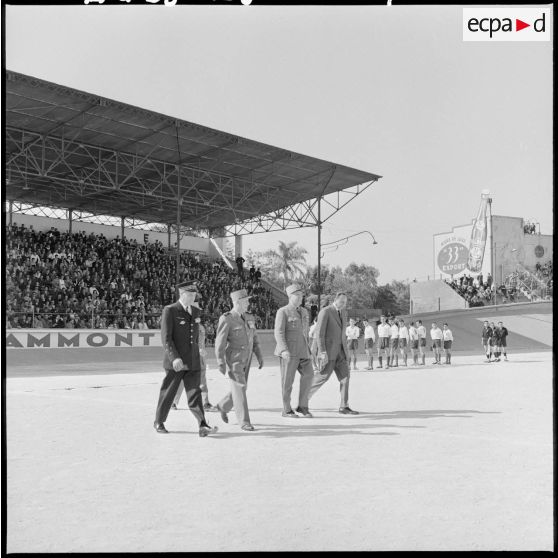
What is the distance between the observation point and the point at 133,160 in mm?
22734

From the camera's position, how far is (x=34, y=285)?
69.2ft

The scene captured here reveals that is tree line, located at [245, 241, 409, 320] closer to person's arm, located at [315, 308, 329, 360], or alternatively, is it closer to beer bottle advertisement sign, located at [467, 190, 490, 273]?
beer bottle advertisement sign, located at [467, 190, 490, 273]

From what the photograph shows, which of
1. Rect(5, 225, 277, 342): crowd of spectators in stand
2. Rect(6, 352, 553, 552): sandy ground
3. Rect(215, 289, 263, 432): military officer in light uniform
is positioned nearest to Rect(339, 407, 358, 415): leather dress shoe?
Rect(6, 352, 553, 552): sandy ground

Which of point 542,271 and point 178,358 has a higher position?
point 542,271

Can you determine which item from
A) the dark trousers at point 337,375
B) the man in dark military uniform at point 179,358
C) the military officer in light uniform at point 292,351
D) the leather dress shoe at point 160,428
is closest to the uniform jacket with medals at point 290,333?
the military officer in light uniform at point 292,351

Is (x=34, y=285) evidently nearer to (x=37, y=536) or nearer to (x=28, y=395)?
(x=28, y=395)

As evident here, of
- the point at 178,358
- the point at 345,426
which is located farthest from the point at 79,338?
the point at 345,426

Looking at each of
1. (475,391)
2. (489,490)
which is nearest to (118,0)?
(489,490)

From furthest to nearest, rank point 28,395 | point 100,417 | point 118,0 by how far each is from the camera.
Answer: point 28,395
point 100,417
point 118,0

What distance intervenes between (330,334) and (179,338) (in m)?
2.23

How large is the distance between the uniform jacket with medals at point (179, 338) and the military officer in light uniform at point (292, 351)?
1.31 metres

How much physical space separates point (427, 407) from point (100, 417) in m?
4.12

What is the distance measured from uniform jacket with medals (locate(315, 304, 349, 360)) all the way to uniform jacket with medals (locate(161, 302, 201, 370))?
194cm

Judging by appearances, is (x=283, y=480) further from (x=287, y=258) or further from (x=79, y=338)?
(x=287, y=258)
